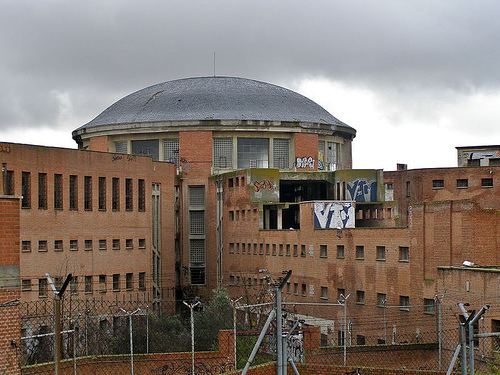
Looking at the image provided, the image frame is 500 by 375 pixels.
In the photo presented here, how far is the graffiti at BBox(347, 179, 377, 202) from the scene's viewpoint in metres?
66.6

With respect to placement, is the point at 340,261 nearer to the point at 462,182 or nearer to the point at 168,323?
the point at 168,323

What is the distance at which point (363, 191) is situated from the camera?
219 ft

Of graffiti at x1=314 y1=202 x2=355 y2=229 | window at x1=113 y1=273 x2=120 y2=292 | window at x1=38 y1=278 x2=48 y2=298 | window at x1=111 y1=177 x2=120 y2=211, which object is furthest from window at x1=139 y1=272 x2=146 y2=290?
graffiti at x1=314 y1=202 x2=355 y2=229

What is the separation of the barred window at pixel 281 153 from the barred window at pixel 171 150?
22.9ft

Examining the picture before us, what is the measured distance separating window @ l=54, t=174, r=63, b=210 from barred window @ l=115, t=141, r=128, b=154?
1897cm

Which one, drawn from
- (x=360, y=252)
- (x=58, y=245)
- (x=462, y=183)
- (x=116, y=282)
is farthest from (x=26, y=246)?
(x=462, y=183)

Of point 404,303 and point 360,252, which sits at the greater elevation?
point 360,252

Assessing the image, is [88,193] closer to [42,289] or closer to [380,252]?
[42,289]

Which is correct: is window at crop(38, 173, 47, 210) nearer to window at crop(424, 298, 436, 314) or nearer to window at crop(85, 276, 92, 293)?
window at crop(85, 276, 92, 293)

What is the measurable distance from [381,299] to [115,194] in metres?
18.2

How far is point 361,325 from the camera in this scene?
49.8m

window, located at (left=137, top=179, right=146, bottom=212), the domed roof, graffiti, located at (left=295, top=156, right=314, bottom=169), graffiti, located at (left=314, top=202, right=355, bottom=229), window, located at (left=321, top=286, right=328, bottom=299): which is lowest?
window, located at (left=321, top=286, right=328, bottom=299)

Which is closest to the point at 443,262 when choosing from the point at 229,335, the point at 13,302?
the point at 229,335

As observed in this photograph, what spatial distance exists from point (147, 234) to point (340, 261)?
14.2 meters
